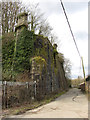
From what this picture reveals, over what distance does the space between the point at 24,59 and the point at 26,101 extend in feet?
14.6

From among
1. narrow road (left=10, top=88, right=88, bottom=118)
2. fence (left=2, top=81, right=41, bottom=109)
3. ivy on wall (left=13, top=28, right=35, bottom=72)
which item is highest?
ivy on wall (left=13, top=28, right=35, bottom=72)

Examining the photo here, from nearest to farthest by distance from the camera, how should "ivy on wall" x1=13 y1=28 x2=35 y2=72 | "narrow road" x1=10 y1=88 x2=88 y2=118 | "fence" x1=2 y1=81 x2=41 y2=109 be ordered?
1. "narrow road" x1=10 y1=88 x2=88 y2=118
2. "fence" x1=2 y1=81 x2=41 y2=109
3. "ivy on wall" x1=13 y1=28 x2=35 y2=72

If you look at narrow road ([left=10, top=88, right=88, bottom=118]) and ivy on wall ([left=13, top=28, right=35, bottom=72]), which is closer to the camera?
narrow road ([left=10, top=88, right=88, bottom=118])

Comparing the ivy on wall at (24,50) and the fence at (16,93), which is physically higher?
the ivy on wall at (24,50)

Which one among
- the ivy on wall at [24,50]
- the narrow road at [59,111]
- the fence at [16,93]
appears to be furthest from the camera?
the ivy on wall at [24,50]

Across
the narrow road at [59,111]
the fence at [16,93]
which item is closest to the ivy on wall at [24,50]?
the fence at [16,93]

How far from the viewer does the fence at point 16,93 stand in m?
6.68

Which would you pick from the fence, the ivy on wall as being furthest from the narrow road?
the ivy on wall

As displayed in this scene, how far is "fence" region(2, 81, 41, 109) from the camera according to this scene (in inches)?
263

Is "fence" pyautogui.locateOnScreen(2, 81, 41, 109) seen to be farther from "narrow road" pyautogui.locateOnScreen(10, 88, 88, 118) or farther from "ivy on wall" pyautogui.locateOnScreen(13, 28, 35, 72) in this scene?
"ivy on wall" pyautogui.locateOnScreen(13, 28, 35, 72)

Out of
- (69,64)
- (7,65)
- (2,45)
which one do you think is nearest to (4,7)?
(2,45)

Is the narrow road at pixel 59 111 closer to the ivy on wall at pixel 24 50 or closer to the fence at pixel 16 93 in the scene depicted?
the fence at pixel 16 93

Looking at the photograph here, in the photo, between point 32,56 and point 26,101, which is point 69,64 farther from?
point 26,101

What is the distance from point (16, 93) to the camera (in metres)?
7.32
